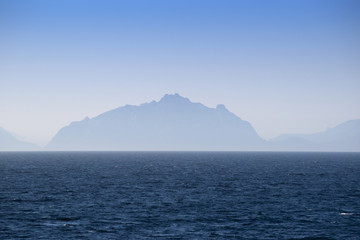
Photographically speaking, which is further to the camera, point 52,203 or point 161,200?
point 161,200

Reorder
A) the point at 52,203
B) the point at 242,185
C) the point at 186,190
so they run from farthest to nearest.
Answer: the point at 242,185 < the point at 186,190 < the point at 52,203

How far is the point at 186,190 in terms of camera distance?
257 feet

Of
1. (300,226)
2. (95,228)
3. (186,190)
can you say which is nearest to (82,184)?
(186,190)

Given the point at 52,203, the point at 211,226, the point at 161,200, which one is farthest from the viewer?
the point at 161,200

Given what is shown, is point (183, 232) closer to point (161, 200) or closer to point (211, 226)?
point (211, 226)

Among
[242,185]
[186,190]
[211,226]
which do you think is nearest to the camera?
[211,226]

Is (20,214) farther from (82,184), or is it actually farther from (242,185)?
(242,185)

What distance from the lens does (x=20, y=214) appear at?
5216cm

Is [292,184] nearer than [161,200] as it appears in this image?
No

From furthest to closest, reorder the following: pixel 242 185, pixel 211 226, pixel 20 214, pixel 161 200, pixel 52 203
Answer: pixel 242 185
pixel 161 200
pixel 52 203
pixel 20 214
pixel 211 226

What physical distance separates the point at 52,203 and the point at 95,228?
18820 millimetres

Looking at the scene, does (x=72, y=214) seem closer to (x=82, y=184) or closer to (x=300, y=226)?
(x=300, y=226)

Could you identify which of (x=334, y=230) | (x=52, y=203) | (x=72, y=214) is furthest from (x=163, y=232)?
(x=52, y=203)

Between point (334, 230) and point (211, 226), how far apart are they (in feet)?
45.1
